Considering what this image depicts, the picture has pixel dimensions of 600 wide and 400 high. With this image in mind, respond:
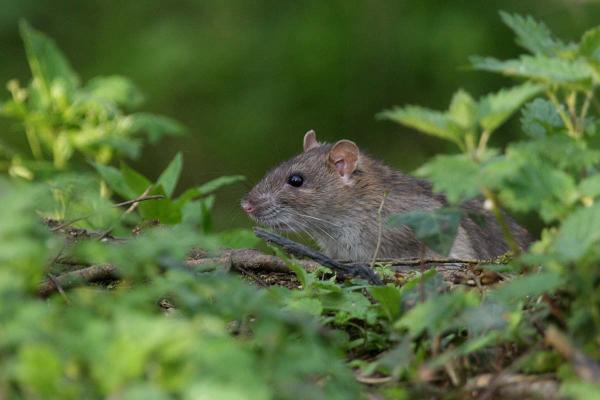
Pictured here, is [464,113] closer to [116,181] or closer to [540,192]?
[540,192]

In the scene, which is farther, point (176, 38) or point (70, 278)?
point (176, 38)

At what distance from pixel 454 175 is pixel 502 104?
201 mm

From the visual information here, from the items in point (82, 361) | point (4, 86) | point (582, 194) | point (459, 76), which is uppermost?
point (582, 194)

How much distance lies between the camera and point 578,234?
2141mm

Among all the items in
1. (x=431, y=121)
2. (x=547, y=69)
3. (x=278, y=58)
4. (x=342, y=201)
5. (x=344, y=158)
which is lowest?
(x=342, y=201)

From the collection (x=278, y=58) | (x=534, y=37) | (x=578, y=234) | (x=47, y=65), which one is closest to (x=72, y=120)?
(x=47, y=65)

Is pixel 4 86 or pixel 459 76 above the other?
pixel 459 76

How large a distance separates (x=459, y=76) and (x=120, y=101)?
4.72 metres

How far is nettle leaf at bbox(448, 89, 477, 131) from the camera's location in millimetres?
2289

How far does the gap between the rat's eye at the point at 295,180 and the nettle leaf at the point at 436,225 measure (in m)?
4.26

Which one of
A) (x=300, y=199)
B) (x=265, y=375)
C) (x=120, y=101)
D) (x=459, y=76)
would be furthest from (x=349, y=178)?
(x=265, y=375)

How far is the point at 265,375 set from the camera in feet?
6.00

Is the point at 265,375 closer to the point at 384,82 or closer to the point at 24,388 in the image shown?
the point at 24,388

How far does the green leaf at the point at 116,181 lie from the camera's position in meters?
4.93
